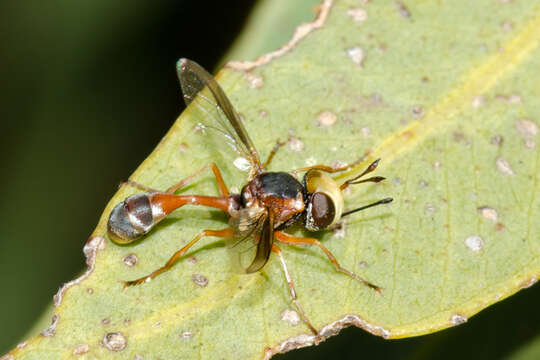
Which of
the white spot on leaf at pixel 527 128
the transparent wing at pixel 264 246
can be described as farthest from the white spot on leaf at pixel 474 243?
the transparent wing at pixel 264 246

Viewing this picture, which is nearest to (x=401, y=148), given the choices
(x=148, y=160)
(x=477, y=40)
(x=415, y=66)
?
(x=415, y=66)

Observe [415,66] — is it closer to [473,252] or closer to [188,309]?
[473,252]

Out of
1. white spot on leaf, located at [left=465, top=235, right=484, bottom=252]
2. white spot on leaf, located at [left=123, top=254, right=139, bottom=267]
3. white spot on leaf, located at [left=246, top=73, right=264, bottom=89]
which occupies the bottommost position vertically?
white spot on leaf, located at [left=465, top=235, right=484, bottom=252]

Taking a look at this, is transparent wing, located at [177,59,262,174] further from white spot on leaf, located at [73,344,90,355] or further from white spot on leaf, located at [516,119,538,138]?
white spot on leaf, located at [516,119,538,138]

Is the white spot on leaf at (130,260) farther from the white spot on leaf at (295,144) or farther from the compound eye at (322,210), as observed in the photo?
the white spot on leaf at (295,144)

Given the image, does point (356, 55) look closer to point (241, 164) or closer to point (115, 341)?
point (241, 164)

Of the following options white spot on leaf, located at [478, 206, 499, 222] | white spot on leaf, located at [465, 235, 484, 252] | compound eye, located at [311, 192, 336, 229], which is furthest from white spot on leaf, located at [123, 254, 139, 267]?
white spot on leaf, located at [478, 206, 499, 222]

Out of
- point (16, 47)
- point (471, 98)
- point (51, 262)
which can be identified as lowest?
point (51, 262)
